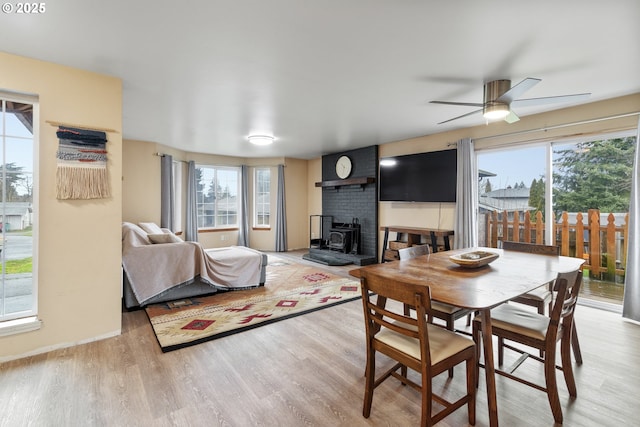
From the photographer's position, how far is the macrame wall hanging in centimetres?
247

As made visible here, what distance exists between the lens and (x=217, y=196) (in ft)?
24.1

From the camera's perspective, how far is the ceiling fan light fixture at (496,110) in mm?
2682

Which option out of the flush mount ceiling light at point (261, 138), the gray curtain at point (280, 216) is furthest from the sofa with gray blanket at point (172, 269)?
the gray curtain at point (280, 216)

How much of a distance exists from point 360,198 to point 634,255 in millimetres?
4166

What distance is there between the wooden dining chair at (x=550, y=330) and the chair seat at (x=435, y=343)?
0.33 meters

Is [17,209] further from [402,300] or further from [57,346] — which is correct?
[402,300]

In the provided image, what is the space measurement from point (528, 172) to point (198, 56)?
13.9ft

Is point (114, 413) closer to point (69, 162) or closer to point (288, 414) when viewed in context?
point (288, 414)

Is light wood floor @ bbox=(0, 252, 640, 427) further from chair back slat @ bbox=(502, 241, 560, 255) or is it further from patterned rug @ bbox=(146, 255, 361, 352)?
chair back slat @ bbox=(502, 241, 560, 255)

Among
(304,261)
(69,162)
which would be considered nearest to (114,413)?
(69,162)

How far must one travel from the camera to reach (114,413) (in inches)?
68.4

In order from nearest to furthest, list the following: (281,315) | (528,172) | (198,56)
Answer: (198,56), (281,315), (528,172)

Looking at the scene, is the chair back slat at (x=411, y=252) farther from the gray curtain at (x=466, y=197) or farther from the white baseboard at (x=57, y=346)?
the white baseboard at (x=57, y=346)

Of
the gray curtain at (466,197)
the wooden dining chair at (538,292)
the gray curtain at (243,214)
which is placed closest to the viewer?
the wooden dining chair at (538,292)
